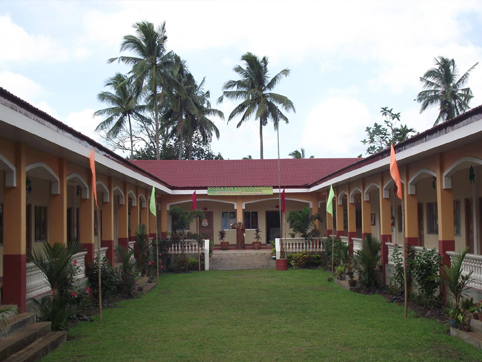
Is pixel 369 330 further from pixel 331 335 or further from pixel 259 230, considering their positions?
pixel 259 230

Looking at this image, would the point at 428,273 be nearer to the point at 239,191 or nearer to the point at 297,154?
the point at 239,191

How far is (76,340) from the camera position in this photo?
7.56 meters

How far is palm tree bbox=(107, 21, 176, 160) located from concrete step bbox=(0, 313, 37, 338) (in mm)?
24379

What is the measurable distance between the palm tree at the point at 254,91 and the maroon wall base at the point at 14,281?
26631 mm

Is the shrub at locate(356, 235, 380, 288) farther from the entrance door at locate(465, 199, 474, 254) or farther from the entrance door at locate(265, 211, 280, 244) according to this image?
the entrance door at locate(265, 211, 280, 244)

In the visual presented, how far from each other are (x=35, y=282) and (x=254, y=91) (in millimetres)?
26779

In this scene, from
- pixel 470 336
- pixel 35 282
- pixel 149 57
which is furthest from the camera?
pixel 149 57

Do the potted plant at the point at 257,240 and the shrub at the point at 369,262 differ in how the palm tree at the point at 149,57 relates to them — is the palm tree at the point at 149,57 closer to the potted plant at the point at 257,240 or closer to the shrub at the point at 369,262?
the potted plant at the point at 257,240

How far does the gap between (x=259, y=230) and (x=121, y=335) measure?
15.0 m

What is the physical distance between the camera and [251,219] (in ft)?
81.0

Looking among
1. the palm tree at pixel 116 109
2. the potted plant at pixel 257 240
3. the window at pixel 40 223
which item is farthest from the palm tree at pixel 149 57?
the window at pixel 40 223

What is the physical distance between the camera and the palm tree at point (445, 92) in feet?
114

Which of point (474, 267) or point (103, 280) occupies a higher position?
point (474, 267)

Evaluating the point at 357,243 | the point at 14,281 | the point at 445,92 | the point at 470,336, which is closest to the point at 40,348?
the point at 14,281
